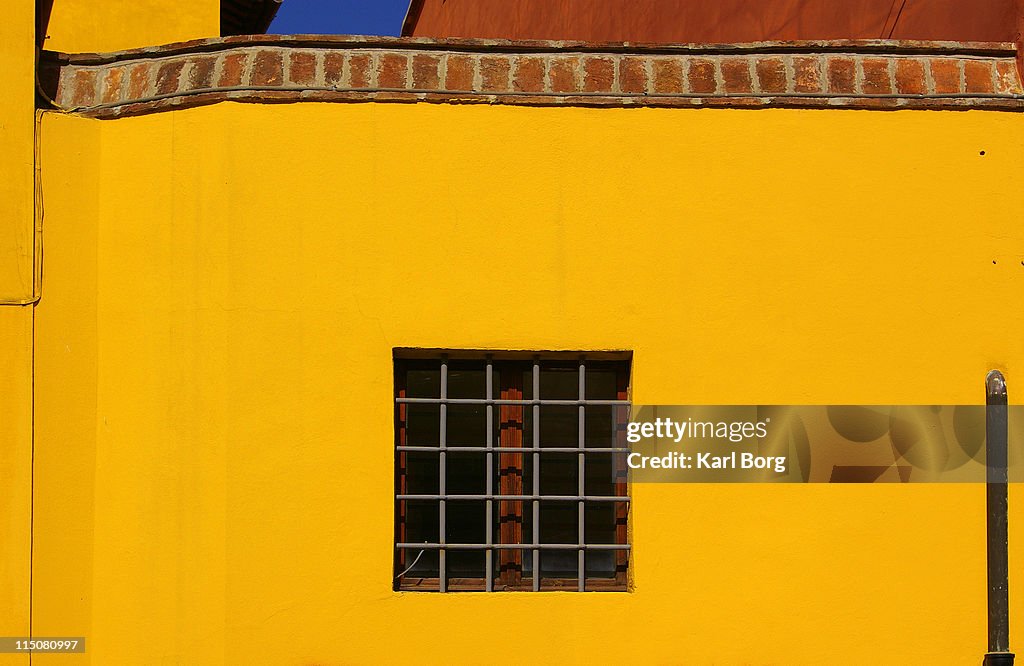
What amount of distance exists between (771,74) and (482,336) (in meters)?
1.52

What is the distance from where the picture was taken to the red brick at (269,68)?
3.62m

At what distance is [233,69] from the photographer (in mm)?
3654

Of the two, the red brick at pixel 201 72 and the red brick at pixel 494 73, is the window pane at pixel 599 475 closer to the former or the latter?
the red brick at pixel 494 73

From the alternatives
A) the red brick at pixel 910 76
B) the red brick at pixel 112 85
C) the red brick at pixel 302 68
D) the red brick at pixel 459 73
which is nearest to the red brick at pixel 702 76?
the red brick at pixel 910 76

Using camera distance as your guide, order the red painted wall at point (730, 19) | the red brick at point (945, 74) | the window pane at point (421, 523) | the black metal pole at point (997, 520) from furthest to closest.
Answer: the red painted wall at point (730, 19) < the window pane at point (421, 523) < the red brick at point (945, 74) < the black metal pole at point (997, 520)

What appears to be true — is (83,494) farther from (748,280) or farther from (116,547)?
(748,280)

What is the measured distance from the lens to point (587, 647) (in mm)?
3578

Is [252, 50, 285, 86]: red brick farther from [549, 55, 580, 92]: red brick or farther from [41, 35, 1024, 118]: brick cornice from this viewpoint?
[549, 55, 580, 92]: red brick

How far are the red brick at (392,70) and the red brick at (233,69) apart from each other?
0.52 metres

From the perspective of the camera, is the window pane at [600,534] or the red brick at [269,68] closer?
the red brick at [269,68]

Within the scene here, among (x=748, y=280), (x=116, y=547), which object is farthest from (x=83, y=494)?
(x=748, y=280)

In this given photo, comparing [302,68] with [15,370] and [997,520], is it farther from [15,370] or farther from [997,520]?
[997,520]

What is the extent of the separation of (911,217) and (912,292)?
0.95ft

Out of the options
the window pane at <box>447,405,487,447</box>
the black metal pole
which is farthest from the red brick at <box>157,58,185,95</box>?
the black metal pole
